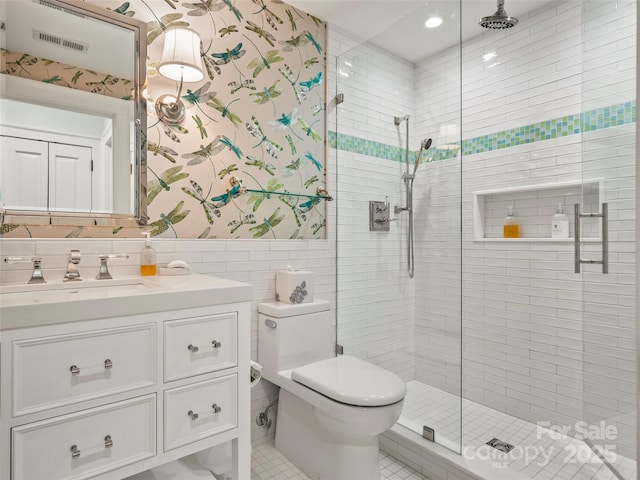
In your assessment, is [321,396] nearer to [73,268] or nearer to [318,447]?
[318,447]

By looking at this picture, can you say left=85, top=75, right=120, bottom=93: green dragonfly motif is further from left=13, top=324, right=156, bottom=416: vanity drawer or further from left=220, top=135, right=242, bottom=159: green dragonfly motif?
left=13, top=324, right=156, bottom=416: vanity drawer

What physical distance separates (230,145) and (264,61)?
0.55m

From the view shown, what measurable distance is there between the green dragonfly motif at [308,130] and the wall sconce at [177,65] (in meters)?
0.67

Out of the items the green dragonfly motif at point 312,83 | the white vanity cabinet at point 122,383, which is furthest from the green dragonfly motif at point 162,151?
the green dragonfly motif at point 312,83

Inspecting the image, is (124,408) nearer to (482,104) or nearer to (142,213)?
(142,213)

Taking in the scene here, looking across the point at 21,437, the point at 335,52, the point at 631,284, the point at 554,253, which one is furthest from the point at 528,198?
the point at 21,437

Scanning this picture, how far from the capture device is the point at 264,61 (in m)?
2.10

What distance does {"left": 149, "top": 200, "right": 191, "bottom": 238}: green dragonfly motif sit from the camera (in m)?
1.72

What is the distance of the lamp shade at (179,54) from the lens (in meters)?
1.62

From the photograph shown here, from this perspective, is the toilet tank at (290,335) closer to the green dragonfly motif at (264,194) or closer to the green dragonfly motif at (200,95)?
the green dragonfly motif at (264,194)

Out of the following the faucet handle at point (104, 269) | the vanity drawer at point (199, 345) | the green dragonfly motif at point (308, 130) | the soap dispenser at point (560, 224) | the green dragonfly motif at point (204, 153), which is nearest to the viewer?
the vanity drawer at point (199, 345)

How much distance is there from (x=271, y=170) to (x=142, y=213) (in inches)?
29.5

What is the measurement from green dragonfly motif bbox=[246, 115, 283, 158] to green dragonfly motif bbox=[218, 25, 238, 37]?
1.40ft

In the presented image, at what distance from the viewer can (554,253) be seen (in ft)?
7.17
